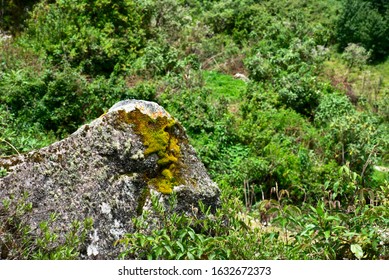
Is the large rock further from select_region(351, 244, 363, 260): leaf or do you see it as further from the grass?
the grass

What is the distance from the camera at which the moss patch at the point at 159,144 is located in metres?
4.13

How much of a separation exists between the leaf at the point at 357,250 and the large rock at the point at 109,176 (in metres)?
1.67

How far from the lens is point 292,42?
1459 cm

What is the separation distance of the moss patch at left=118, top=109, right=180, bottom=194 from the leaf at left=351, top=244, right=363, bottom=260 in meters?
1.81

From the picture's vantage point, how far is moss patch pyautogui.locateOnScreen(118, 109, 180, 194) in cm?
413

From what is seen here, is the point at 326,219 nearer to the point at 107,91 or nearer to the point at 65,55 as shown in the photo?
the point at 107,91

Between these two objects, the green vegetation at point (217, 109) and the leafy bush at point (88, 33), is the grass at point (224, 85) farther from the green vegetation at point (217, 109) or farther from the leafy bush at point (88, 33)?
the leafy bush at point (88, 33)

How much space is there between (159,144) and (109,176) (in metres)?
0.59

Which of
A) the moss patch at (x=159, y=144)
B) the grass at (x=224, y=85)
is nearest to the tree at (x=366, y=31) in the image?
the grass at (x=224, y=85)

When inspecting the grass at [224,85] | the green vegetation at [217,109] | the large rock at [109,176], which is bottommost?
the grass at [224,85]

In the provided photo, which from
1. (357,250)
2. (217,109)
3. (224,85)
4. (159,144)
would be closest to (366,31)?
(224,85)

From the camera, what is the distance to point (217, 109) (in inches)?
383

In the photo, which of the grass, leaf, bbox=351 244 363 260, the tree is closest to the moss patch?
leaf, bbox=351 244 363 260

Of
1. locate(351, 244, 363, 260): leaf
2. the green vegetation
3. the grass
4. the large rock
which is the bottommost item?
the grass
